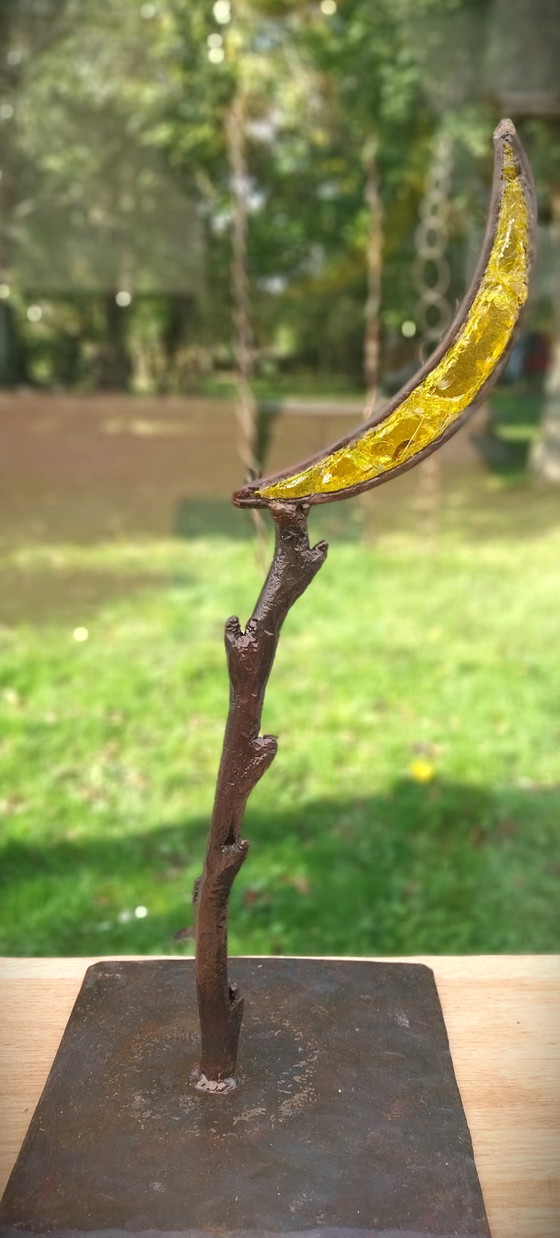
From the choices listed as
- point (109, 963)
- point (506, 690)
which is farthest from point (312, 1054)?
point (506, 690)

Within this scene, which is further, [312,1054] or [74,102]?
[74,102]

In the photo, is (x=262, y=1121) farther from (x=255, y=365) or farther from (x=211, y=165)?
(x=211, y=165)

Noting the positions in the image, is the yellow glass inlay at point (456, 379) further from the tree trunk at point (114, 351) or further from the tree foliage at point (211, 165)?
the tree trunk at point (114, 351)

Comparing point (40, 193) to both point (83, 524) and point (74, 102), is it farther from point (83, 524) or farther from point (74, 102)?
point (83, 524)

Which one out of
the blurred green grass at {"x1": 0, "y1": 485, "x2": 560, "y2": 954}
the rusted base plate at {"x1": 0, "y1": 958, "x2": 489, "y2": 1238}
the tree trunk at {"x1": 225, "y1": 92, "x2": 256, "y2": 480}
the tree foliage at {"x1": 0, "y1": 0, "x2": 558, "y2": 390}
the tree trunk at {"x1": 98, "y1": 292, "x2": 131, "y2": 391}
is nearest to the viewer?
the rusted base plate at {"x1": 0, "y1": 958, "x2": 489, "y2": 1238}

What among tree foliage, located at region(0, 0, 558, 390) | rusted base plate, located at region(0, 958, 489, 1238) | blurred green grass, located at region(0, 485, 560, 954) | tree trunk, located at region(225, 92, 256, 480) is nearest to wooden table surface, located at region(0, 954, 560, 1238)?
rusted base plate, located at region(0, 958, 489, 1238)

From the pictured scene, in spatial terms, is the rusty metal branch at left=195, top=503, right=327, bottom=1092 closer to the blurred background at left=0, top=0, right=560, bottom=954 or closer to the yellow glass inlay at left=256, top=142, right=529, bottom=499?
the yellow glass inlay at left=256, top=142, right=529, bottom=499

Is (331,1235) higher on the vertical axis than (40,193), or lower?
lower
